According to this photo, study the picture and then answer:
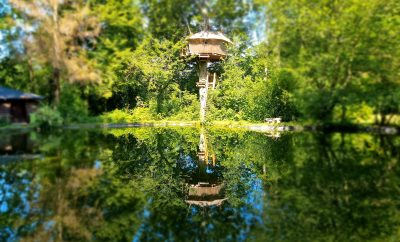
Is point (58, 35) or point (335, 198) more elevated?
point (58, 35)

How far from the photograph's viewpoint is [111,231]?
6.57 metres

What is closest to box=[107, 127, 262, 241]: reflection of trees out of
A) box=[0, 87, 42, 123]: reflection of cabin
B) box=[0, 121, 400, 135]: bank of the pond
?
box=[0, 121, 400, 135]: bank of the pond

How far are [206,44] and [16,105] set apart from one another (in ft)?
61.1

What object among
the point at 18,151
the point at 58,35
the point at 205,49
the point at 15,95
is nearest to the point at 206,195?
the point at 18,151

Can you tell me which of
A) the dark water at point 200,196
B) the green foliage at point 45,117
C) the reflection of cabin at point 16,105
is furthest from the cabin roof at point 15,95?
the dark water at point 200,196

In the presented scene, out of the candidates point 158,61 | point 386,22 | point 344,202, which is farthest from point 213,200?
point 158,61

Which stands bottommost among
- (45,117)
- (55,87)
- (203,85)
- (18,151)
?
(18,151)

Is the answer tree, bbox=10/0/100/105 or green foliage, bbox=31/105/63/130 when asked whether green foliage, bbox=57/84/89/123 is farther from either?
green foliage, bbox=31/105/63/130

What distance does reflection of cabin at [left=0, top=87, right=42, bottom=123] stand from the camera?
27750 mm

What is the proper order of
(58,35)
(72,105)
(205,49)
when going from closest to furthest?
(58,35)
(72,105)
(205,49)

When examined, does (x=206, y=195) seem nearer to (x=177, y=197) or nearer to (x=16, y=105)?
(x=177, y=197)

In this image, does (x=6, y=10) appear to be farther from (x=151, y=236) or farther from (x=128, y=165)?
(x=151, y=236)

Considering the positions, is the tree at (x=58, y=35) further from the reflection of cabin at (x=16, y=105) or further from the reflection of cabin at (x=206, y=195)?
the reflection of cabin at (x=206, y=195)

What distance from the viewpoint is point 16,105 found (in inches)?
1190
